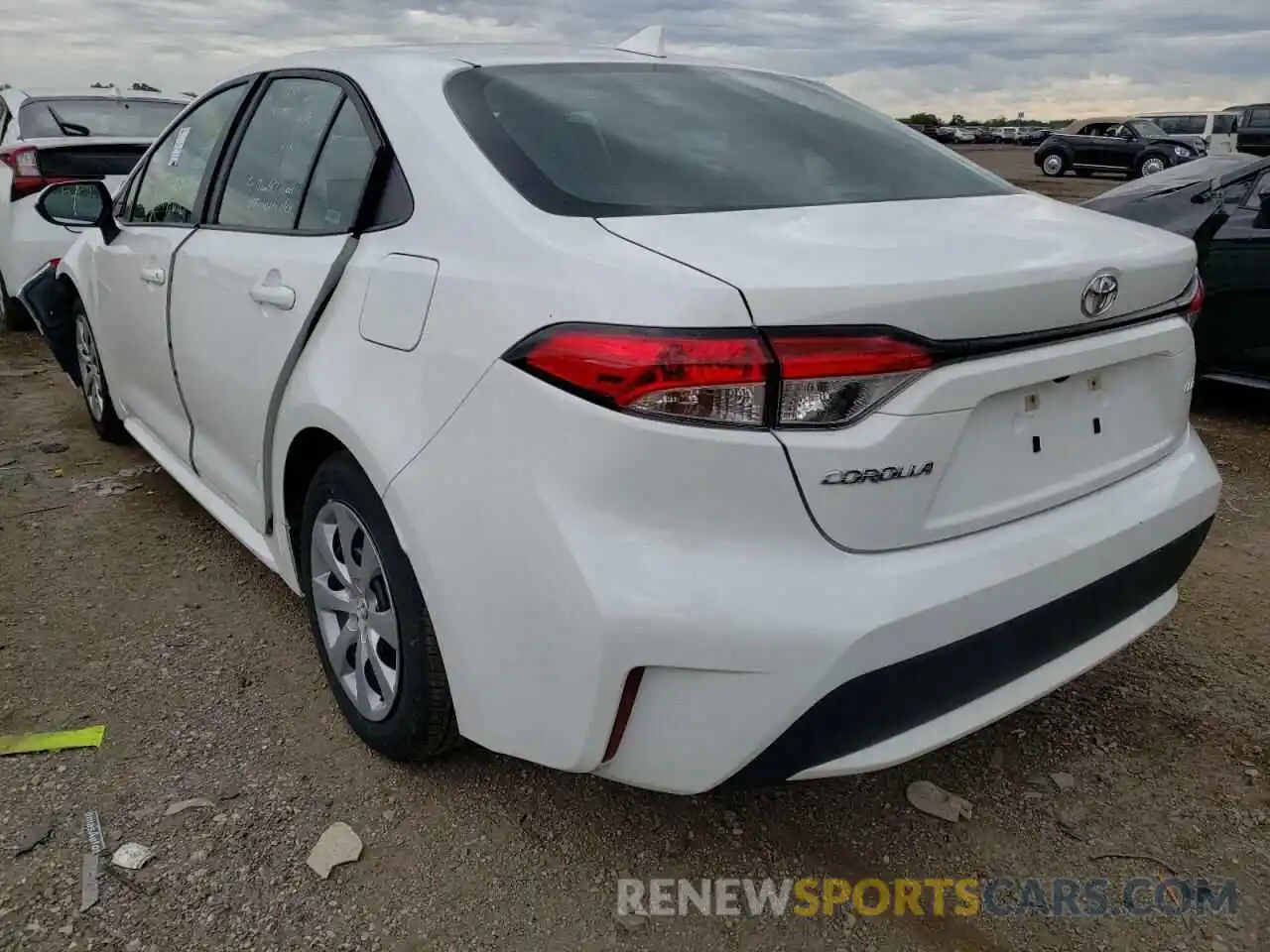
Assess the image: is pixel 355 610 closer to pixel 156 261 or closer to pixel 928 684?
pixel 928 684

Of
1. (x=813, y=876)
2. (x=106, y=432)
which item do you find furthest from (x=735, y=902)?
(x=106, y=432)

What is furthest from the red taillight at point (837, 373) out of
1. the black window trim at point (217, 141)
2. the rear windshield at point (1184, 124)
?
the rear windshield at point (1184, 124)

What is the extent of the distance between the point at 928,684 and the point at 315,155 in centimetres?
186

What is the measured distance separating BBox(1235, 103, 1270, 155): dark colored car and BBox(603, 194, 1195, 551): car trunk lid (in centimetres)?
2315

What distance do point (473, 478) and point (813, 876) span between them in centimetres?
105

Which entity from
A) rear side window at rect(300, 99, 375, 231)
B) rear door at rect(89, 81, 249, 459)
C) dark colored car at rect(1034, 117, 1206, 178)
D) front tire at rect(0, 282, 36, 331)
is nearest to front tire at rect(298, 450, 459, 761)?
rear side window at rect(300, 99, 375, 231)

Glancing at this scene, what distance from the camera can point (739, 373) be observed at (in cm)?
159

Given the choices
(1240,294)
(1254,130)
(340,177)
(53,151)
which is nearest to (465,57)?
(340,177)

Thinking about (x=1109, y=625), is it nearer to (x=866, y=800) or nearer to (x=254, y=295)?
(x=866, y=800)

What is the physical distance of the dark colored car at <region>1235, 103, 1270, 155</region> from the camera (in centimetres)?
2208

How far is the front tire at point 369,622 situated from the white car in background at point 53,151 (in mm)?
4640

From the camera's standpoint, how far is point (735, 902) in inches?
80.8

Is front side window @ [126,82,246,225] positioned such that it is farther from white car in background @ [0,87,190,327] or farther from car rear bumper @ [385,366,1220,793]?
white car in background @ [0,87,190,327]

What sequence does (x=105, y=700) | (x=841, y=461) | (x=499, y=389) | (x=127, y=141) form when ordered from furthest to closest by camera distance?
(x=127, y=141), (x=105, y=700), (x=499, y=389), (x=841, y=461)
